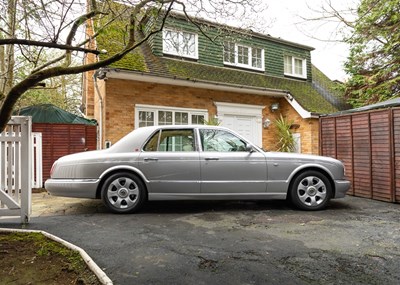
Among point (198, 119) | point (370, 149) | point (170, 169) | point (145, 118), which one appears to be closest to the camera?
point (170, 169)

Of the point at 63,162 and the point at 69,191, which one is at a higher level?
the point at 63,162

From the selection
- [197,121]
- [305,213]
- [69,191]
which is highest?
[197,121]

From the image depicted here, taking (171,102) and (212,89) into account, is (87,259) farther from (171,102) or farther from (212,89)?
(212,89)

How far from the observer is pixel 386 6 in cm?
960

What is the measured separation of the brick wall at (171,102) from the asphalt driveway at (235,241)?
12.0 ft

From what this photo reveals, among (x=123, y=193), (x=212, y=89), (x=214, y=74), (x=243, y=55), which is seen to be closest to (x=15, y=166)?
(x=123, y=193)

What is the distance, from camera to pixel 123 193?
198 inches

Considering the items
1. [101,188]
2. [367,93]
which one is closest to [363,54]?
[367,93]

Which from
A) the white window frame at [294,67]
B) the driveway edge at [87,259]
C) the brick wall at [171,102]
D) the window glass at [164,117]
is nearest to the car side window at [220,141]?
the driveway edge at [87,259]

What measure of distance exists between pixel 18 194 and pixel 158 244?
7.79 feet

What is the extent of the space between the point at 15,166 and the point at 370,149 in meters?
6.89

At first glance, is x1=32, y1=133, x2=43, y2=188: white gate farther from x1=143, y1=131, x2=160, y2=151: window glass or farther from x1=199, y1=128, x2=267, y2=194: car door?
x1=199, y1=128, x2=267, y2=194: car door

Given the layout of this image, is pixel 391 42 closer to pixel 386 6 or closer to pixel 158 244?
pixel 386 6

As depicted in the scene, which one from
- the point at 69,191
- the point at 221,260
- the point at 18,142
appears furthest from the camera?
the point at 69,191
